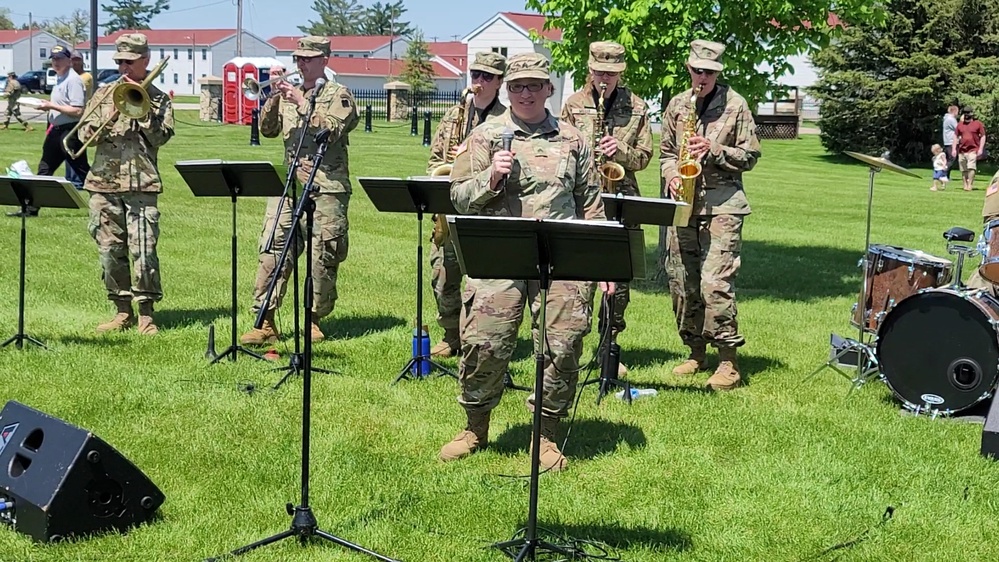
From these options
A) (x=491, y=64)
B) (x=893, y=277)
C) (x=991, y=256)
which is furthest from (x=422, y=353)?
(x=991, y=256)

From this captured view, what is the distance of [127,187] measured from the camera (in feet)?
30.1

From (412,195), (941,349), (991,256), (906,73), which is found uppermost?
(906,73)

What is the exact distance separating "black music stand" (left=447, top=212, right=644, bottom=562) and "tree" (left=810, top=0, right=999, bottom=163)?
3209 centimetres

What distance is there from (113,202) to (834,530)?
655 cm

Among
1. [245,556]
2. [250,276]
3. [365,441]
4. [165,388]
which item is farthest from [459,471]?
[250,276]

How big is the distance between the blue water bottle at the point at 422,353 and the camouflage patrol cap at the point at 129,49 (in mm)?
3316

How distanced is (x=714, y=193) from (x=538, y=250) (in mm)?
3646

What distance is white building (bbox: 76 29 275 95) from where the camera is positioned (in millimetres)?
104688

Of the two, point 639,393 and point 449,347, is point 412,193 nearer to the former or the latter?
point 449,347

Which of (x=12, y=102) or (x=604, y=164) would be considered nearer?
(x=604, y=164)

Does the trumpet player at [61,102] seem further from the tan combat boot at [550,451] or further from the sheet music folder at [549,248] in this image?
the sheet music folder at [549,248]

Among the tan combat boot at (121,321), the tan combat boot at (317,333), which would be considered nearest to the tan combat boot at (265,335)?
the tan combat boot at (317,333)

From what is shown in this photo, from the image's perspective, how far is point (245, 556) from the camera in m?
5.09

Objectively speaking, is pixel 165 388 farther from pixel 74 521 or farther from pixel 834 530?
pixel 834 530
